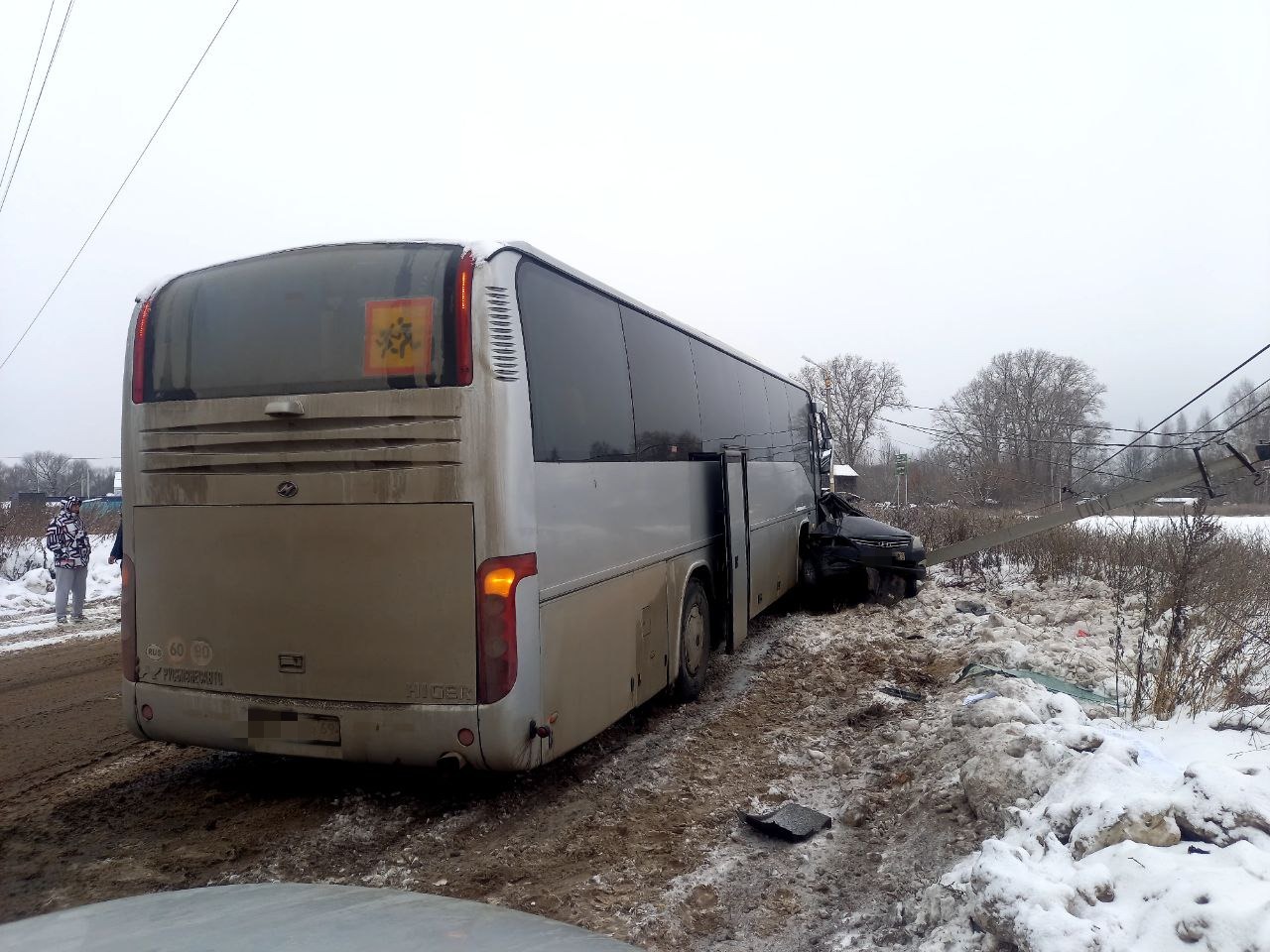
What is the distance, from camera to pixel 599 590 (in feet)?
15.7

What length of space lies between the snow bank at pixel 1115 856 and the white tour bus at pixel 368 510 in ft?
7.14

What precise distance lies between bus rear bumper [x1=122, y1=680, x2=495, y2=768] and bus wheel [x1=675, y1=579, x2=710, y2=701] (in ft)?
9.07

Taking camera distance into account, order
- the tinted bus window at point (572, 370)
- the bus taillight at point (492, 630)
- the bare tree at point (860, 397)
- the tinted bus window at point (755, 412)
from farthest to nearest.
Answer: the bare tree at point (860, 397) < the tinted bus window at point (755, 412) < the tinted bus window at point (572, 370) < the bus taillight at point (492, 630)

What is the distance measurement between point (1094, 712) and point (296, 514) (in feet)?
16.9

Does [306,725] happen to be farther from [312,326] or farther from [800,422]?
[800,422]

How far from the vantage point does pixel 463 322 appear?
3924 millimetres

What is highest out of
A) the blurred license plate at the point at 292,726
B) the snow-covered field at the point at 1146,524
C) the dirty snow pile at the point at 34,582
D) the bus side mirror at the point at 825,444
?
the bus side mirror at the point at 825,444

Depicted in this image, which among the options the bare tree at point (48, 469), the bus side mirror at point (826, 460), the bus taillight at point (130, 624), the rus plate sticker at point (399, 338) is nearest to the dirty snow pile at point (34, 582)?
→ the bus taillight at point (130, 624)

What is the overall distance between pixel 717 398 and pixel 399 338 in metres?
4.26

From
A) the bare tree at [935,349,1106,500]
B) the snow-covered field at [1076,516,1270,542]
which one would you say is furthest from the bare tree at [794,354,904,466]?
the snow-covered field at [1076,516,1270,542]

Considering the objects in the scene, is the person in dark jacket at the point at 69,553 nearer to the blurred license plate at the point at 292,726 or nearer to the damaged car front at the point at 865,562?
the blurred license plate at the point at 292,726

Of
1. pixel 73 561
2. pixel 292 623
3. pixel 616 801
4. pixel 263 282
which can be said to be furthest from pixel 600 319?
pixel 73 561

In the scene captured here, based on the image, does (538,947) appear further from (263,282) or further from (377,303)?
(263,282)

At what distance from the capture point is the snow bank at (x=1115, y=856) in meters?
2.42
